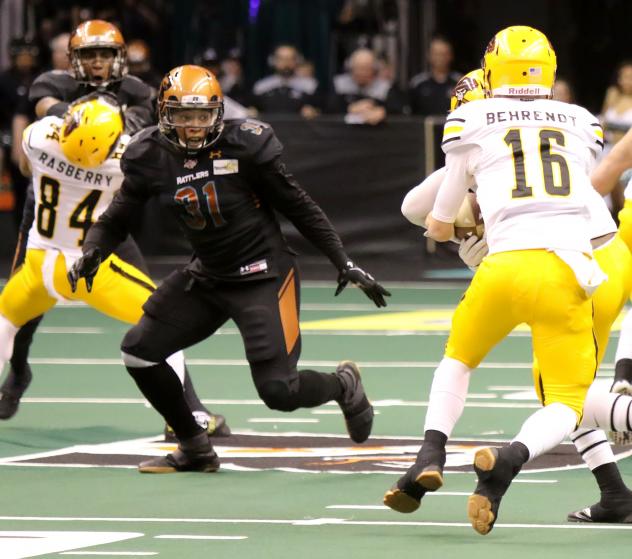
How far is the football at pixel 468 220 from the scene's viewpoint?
6.85 meters

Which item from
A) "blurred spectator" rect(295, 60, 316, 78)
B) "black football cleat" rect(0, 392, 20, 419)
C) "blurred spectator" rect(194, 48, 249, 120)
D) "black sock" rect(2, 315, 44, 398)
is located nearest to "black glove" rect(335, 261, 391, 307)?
"black sock" rect(2, 315, 44, 398)

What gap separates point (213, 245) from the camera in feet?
25.8

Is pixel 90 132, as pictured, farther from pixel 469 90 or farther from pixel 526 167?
pixel 526 167

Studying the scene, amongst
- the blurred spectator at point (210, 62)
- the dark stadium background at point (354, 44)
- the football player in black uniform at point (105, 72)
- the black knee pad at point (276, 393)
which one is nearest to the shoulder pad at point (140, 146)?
the black knee pad at point (276, 393)

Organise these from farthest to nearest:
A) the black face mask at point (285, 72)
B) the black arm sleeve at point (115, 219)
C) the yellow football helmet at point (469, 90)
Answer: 1. the black face mask at point (285, 72)
2. the black arm sleeve at point (115, 219)
3. the yellow football helmet at point (469, 90)

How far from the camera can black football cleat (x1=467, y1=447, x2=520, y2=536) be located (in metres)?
6.10

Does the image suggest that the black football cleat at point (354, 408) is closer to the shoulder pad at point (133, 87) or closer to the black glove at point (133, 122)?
the black glove at point (133, 122)

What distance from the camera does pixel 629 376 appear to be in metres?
8.36

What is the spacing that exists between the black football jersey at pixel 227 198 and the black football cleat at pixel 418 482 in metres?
1.47

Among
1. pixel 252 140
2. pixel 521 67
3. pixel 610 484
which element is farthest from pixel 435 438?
pixel 252 140

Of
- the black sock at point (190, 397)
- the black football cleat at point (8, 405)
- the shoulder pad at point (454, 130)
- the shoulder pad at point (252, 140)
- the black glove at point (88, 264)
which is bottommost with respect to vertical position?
the black football cleat at point (8, 405)

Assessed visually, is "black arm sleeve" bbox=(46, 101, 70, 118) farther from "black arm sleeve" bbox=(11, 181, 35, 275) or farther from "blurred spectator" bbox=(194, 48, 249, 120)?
"blurred spectator" bbox=(194, 48, 249, 120)

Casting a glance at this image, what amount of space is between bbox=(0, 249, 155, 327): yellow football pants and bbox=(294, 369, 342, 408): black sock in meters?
1.18

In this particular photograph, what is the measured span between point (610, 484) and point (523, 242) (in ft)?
3.24
